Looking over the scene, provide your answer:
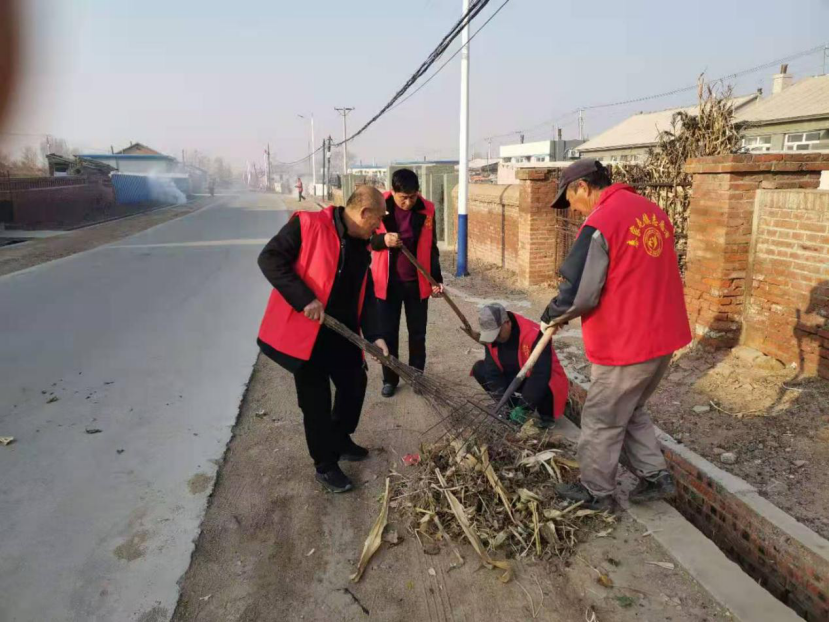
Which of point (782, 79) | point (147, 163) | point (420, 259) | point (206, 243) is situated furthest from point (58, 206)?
point (147, 163)

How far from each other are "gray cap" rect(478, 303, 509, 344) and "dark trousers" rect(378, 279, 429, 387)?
2.87 feet

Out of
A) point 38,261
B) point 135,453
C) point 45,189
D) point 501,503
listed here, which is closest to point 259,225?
point 45,189

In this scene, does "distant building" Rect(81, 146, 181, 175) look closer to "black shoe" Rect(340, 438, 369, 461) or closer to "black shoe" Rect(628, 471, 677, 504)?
"black shoe" Rect(340, 438, 369, 461)

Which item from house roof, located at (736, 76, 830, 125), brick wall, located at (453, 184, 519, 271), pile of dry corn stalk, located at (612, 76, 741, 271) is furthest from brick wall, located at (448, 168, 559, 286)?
house roof, located at (736, 76, 830, 125)

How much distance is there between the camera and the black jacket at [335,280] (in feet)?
10.3

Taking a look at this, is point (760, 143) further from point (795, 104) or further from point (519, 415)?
point (519, 415)

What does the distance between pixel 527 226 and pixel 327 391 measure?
6.29 meters

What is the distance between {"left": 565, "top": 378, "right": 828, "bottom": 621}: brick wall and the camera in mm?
2613

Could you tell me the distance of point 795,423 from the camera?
397 centimetres

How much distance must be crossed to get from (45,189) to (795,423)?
82.3 feet

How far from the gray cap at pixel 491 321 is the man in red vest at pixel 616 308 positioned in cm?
98

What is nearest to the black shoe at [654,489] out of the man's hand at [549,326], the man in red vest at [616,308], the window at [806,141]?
the man in red vest at [616,308]

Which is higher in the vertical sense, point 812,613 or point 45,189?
point 45,189

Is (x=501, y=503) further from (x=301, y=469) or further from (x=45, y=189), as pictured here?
(x=45, y=189)
